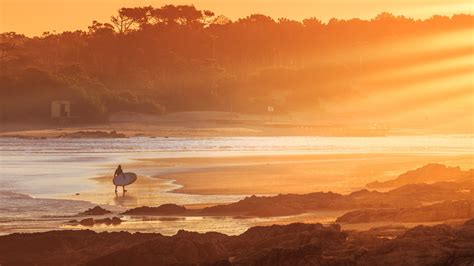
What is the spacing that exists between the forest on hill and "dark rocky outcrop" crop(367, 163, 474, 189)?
258 feet

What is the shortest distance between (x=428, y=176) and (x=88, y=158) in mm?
24882

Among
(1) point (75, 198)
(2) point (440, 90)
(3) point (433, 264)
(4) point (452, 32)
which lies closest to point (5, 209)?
(1) point (75, 198)

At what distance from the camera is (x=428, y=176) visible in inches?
1494

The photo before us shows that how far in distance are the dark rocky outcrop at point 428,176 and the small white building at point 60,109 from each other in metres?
78.6

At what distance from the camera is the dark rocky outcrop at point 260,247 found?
53.2 ft

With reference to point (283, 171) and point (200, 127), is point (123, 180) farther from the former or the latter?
point (200, 127)

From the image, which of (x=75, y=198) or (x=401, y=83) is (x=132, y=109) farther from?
(x=75, y=198)

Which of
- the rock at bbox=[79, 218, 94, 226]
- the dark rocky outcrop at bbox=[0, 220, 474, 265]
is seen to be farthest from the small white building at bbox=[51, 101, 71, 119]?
the dark rocky outcrop at bbox=[0, 220, 474, 265]

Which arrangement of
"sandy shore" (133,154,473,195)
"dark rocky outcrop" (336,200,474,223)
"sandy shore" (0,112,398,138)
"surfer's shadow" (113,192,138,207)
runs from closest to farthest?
1. "dark rocky outcrop" (336,200,474,223)
2. "surfer's shadow" (113,192,138,207)
3. "sandy shore" (133,154,473,195)
4. "sandy shore" (0,112,398,138)

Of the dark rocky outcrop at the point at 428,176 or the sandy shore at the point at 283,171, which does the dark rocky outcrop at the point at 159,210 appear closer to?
the sandy shore at the point at 283,171

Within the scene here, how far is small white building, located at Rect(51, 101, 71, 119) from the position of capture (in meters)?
114

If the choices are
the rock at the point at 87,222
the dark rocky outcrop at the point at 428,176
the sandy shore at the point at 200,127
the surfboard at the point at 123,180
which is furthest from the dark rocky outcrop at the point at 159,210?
the sandy shore at the point at 200,127

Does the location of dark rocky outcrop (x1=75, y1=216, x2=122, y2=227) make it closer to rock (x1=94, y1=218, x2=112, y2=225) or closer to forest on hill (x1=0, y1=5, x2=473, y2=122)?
rock (x1=94, y1=218, x2=112, y2=225)

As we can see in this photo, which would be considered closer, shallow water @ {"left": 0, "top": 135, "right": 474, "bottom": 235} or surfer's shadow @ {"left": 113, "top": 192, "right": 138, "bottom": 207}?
shallow water @ {"left": 0, "top": 135, "right": 474, "bottom": 235}
